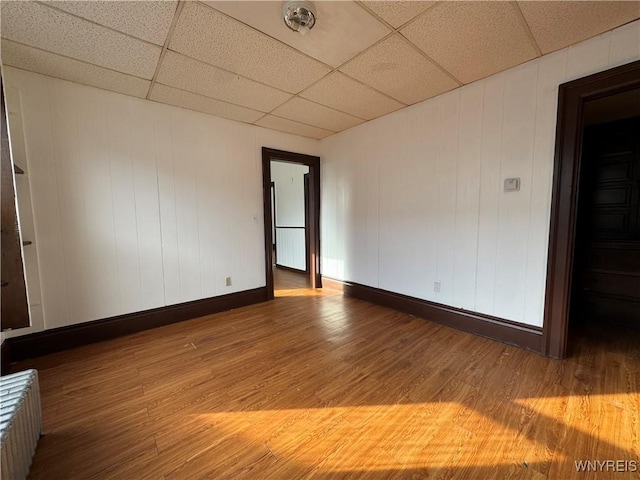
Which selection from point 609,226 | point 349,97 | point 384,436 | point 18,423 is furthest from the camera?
point 609,226

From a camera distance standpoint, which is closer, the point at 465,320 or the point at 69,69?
the point at 69,69

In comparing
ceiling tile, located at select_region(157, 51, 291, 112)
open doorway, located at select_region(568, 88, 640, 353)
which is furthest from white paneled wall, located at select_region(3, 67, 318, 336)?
open doorway, located at select_region(568, 88, 640, 353)

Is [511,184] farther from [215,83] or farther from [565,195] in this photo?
[215,83]

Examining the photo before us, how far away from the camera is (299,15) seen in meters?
1.54

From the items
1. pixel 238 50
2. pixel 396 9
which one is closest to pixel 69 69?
pixel 238 50

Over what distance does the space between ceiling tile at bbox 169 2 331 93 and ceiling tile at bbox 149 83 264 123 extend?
2.33 feet

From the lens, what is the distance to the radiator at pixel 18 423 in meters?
1.01

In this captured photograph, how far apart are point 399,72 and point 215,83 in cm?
171

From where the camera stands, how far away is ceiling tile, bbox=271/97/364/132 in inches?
114

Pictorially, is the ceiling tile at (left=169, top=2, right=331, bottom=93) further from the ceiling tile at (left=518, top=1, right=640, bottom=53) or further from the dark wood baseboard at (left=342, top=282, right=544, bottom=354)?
the dark wood baseboard at (left=342, top=282, right=544, bottom=354)

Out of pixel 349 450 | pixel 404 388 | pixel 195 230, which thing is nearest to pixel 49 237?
pixel 195 230

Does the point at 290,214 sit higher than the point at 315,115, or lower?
lower

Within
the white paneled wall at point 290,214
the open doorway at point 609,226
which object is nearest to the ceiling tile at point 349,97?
the open doorway at point 609,226

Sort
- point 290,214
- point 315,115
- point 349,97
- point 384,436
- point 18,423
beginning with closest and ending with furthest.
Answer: point 18,423
point 384,436
point 349,97
point 315,115
point 290,214
